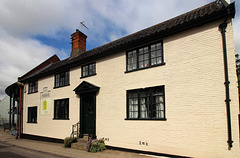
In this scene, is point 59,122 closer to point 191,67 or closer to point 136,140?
point 136,140

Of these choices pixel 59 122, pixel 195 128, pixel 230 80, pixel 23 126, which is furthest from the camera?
pixel 23 126

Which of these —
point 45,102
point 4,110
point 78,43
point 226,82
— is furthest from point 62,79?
point 4,110

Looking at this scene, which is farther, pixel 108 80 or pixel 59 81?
pixel 59 81

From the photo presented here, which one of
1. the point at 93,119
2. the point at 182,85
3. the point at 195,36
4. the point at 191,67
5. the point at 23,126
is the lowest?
the point at 23,126

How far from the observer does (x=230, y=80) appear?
21.2ft

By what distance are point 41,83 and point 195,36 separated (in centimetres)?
1288

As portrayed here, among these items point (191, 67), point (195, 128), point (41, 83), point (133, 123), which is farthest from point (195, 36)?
point (41, 83)

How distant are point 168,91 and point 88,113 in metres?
5.57

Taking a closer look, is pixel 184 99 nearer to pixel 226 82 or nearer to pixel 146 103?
pixel 226 82

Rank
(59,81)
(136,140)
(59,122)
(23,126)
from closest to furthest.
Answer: (136,140), (59,122), (59,81), (23,126)

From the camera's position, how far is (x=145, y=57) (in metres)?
9.05

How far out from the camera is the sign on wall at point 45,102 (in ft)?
47.4

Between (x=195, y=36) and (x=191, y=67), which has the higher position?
(x=195, y=36)

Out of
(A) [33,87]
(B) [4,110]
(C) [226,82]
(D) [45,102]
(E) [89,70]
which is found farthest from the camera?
(B) [4,110]
